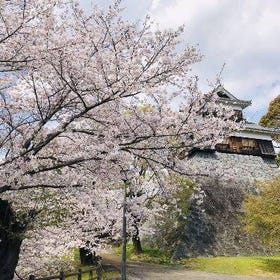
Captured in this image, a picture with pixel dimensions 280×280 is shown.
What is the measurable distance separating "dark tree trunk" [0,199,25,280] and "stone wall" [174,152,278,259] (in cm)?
1715

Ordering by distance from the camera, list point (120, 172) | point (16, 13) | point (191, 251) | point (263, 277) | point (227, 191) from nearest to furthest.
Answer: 1. point (16, 13)
2. point (120, 172)
3. point (263, 277)
4. point (191, 251)
5. point (227, 191)

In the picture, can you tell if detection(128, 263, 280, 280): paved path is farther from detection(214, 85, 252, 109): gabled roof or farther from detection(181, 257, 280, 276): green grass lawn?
detection(214, 85, 252, 109): gabled roof

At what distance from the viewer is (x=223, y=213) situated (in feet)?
98.5

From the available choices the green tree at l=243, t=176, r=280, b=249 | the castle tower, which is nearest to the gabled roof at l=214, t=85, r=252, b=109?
the castle tower

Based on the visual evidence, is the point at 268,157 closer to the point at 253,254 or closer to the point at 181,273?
the point at 253,254

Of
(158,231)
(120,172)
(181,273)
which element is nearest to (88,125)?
(120,172)

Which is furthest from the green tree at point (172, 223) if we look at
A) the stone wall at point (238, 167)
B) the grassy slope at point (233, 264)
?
the stone wall at point (238, 167)

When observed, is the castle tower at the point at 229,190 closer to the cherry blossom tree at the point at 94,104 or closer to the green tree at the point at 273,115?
the green tree at the point at 273,115

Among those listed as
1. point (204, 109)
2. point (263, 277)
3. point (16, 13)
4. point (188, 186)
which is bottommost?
point (263, 277)

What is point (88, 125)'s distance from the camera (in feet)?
27.4

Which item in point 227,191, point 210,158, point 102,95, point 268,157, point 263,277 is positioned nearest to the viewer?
point 102,95

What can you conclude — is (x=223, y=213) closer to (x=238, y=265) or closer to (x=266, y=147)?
(x=238, y=265)

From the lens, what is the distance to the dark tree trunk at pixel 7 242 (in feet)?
28.4

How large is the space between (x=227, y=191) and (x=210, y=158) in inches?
152
